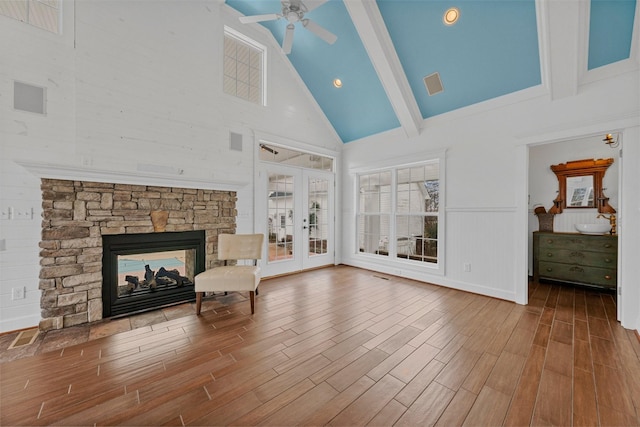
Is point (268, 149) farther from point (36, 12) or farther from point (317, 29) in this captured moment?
point (36, 12)

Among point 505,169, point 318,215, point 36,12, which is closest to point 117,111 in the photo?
point 36,12

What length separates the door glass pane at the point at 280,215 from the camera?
14.9 ft

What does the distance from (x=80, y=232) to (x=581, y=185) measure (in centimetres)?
709

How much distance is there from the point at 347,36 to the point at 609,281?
5.20 m

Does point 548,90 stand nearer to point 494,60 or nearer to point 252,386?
point 494,60

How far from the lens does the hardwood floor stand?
1.51m

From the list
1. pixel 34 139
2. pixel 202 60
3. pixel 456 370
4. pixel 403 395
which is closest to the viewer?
pixel 403 395

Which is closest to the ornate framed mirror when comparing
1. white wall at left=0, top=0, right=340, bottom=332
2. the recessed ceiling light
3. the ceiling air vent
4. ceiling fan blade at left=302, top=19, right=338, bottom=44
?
the ceiling air vent

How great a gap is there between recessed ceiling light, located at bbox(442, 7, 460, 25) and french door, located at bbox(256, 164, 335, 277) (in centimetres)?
304

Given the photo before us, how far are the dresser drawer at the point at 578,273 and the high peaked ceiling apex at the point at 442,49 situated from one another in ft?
8.60

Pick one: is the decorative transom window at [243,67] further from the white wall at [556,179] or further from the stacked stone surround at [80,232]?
the white wall at [556,179]

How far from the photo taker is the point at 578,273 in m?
3.90

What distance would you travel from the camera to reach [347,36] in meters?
3.81

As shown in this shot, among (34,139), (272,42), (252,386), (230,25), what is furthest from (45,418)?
(272,42)
